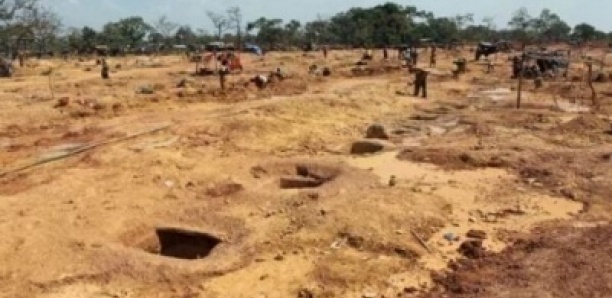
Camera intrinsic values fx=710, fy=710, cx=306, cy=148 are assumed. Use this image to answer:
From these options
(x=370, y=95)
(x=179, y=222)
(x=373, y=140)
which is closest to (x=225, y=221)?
(x=179, y=222)

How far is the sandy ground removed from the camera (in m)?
8.00

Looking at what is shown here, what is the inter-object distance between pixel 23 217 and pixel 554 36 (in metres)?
61.6

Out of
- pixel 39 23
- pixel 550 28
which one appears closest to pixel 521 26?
pixel 550 28

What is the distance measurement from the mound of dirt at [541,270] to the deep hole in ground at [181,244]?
312 centimetres

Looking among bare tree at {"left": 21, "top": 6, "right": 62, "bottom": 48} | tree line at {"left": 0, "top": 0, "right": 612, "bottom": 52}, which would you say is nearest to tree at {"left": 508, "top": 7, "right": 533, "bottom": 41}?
tree line at {"left": 0, "top": 0, "right": 612, "bottom": 52}

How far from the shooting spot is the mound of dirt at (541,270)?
25.2ft

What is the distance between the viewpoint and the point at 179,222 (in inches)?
388

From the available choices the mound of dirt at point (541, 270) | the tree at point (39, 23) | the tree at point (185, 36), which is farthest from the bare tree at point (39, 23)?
the mound of dirt at point (541, 270)

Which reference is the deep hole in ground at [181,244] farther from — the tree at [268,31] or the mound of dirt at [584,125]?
the tree at [268,31]

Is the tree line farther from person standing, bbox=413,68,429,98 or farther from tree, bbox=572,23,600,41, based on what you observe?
person standing, bbox=413,68,429,98

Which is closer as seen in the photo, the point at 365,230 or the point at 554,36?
the point at 365,230

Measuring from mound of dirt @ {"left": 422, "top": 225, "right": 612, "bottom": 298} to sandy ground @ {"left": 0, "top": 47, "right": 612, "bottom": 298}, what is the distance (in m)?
0.03

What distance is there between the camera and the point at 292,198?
10.5 m

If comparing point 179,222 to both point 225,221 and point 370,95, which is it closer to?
point 225,221
